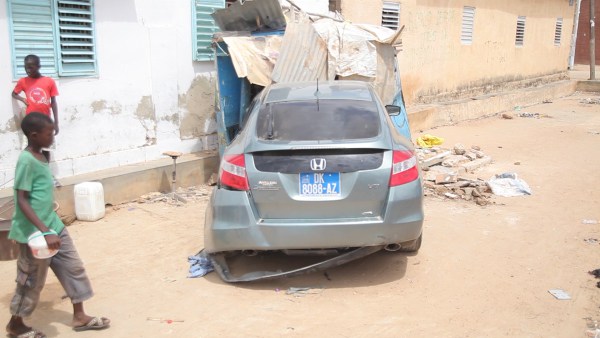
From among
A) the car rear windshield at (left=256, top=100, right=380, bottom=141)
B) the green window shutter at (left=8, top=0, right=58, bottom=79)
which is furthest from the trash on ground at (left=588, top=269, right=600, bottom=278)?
the green window shutter at (left=8, top=0, right=58, bottom=79)

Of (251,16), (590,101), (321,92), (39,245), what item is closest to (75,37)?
(251,16)

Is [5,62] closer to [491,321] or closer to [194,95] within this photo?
[194,95]

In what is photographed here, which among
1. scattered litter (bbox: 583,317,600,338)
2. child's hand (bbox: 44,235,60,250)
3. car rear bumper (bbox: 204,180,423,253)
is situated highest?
child's hand (bbox: 44,235,60,250)

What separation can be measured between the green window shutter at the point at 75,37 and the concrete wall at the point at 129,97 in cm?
10

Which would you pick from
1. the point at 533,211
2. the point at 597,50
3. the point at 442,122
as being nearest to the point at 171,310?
the point at 533,211

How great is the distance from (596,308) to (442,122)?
390 inches

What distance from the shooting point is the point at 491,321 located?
3.94 m

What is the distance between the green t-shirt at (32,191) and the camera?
10.9 feet

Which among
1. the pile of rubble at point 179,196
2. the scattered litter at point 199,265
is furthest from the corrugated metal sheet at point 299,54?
the scattered litter at point 199,265

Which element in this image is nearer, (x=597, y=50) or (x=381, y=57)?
(x=381, y=57)

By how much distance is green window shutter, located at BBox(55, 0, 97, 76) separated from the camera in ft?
21.4

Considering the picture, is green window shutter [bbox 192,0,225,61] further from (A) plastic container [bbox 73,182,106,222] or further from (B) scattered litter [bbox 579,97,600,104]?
(B) scattered litter [bbox 579,97,600,104]

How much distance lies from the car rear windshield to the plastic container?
2640mm

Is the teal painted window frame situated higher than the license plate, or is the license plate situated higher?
the teal painted window frame
